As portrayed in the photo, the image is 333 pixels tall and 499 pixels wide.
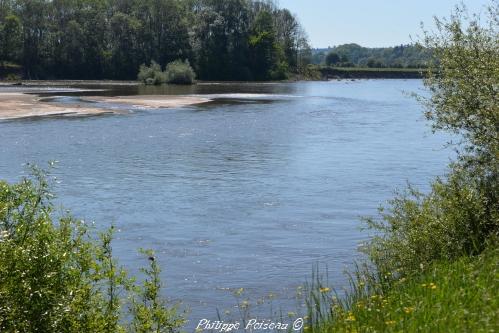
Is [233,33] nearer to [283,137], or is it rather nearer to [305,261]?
[283,137]

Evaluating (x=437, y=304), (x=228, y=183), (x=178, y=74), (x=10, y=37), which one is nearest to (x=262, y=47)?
(x=178, y=74)

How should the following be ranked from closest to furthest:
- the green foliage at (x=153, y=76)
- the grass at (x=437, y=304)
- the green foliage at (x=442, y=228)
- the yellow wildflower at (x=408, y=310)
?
1. the grass at (x=437, y=304)
2. the yellow wildflower at (x=408, y=310)
3. the green foliage at (x=442, y=228)
4. the green foliage at (x=153, y=76)

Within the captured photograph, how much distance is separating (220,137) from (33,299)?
33.5 meters

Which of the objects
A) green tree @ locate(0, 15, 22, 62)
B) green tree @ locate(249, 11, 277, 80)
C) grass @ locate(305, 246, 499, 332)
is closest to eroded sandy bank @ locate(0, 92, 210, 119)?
grass @ locate(305, 246, 499, 332)

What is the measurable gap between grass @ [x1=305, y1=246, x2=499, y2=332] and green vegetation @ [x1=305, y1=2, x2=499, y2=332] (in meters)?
0.02

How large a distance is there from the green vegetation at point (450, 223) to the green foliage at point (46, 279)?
2775 mm

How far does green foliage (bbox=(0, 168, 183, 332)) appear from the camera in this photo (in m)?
8.99

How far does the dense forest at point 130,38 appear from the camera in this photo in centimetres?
13462

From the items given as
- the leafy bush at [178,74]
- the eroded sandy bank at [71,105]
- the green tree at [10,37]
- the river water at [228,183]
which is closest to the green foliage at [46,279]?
the river water at [228,183]

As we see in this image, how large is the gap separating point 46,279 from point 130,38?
434 feet

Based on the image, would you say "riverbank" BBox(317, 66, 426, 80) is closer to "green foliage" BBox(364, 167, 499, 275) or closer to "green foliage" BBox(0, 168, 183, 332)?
"green foliage" BBox(364, 167, 499, 275)

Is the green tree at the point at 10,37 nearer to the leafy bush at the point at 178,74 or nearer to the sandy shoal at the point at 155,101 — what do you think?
the leafy bush at the point at 178,74

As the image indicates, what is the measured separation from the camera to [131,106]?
6381cm


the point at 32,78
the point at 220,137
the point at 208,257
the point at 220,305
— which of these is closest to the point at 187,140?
the point at 220,137
